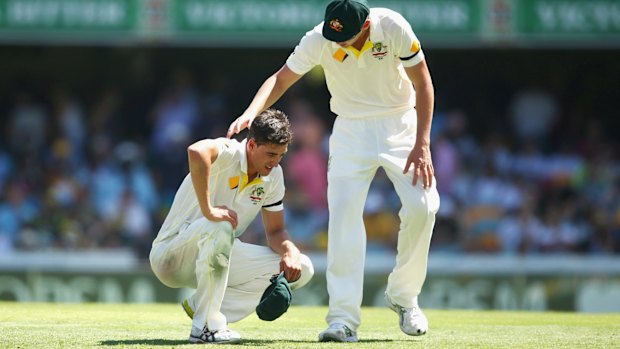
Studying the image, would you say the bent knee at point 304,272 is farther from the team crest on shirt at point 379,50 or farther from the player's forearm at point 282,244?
the team crest on shirt at point 379,50

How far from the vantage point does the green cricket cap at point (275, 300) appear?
5.37 metres

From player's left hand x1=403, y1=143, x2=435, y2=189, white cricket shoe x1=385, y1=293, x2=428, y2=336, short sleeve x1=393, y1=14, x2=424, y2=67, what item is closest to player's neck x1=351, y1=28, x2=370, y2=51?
short sleeve x1=393, y1=14, x2=424, y2=67

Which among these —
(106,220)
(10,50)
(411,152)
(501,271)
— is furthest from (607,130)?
(411,152)

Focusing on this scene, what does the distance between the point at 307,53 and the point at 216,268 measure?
52.4 inches

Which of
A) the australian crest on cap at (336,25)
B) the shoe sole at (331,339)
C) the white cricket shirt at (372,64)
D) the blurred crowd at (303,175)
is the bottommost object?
the blurred crowd at (303,175)

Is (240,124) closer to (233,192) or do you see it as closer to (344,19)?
(233,192)

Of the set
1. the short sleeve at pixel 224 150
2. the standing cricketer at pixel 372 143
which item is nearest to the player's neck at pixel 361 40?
the standing cricketer at pixel 372 143

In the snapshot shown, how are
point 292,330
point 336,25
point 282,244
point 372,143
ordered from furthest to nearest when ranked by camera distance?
point 292,330
point 372,143
point 282,244
point 336,25

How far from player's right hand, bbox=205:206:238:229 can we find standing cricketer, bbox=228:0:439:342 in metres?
0.59

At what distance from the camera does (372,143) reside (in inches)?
231

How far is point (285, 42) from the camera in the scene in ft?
42.8

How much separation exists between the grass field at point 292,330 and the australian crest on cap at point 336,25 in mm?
1580

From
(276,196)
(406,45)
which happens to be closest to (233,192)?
(276,196)

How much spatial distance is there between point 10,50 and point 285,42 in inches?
175
